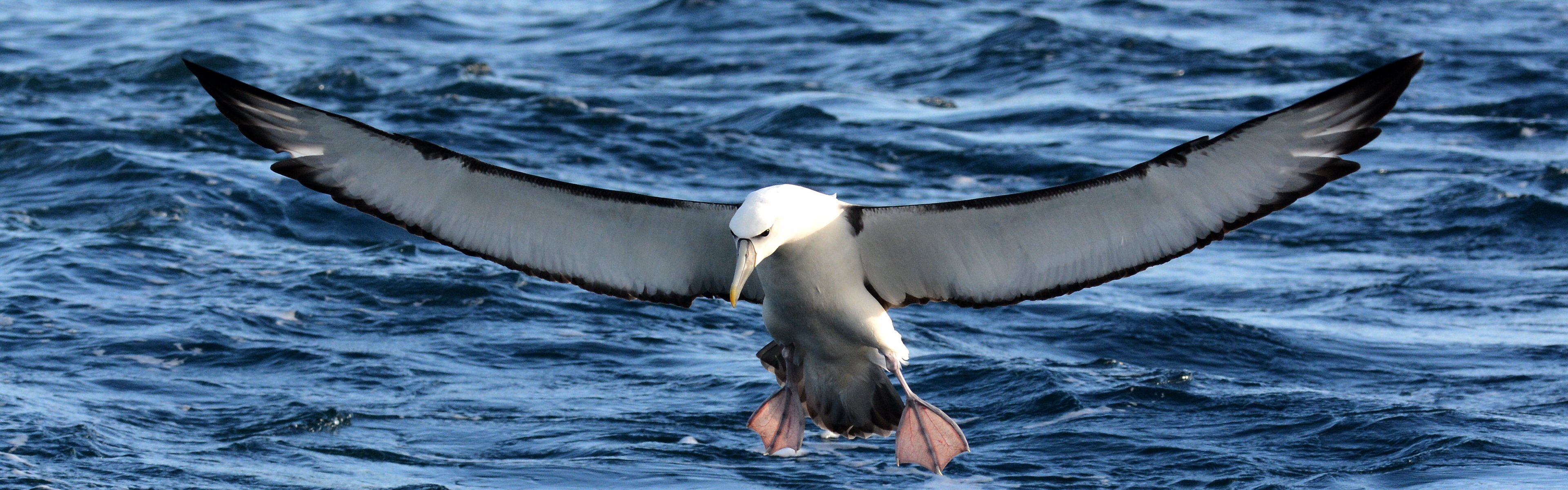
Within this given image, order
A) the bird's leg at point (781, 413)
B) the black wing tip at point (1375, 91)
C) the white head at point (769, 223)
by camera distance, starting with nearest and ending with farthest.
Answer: the black wing tip at point (1375, 91) < the white head at point (769, 223) < the bird's leg at point (781, 413)

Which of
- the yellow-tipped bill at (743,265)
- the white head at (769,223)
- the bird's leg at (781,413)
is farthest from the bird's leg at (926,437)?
the yellow-tipped bill at (743,265)

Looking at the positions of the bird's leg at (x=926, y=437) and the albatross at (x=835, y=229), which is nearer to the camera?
the albatross at (x=835, y=229)

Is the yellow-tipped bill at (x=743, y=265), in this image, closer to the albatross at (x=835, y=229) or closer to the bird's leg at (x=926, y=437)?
the albatross at (x=835, y=229)

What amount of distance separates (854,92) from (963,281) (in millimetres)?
14670

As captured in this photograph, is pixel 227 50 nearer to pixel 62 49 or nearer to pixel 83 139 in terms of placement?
pixel 62 49

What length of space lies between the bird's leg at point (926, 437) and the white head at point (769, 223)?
136 cm

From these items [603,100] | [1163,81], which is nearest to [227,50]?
[603,100]

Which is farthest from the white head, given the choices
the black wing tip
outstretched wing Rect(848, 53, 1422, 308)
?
the black wing tip

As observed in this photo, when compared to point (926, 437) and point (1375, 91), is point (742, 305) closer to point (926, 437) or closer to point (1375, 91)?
point (926, 437)

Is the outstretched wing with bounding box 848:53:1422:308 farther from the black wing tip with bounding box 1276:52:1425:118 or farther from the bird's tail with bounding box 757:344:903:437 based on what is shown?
the bird's tail with bounding box 757:344:903:437

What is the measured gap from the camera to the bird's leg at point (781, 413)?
920cm

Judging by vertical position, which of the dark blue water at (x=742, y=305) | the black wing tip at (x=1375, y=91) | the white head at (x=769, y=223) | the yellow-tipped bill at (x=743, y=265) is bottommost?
the dark blue water at (x=742, y=305)

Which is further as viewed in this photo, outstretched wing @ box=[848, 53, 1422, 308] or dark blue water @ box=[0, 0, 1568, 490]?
dark blue water @ box=[0, 0, 1568, 490]

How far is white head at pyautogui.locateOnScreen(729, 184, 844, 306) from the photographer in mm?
7484
